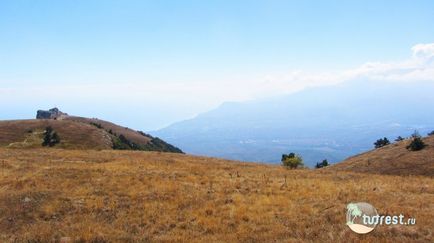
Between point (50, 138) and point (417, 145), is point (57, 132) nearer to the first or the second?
point (50, 138)

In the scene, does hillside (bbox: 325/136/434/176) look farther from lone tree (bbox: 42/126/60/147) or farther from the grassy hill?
lone tree (bbox: 42/126/60/147)

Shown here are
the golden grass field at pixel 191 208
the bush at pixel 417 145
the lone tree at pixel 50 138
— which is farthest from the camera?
the lone tree at pixel 50 138

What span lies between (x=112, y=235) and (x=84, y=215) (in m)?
3.69

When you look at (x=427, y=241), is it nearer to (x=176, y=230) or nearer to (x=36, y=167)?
(x=176, y=230)

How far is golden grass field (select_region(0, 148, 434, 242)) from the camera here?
16.2 meters

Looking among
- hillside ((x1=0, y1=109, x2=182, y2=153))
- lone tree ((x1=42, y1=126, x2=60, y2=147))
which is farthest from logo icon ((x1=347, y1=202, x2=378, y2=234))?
lone tree ((x1=42, y1=126, x2=60, y2=147))

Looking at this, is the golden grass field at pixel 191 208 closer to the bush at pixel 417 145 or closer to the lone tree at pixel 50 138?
the bush at pixel 417 145

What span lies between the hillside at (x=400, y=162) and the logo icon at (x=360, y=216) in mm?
24474

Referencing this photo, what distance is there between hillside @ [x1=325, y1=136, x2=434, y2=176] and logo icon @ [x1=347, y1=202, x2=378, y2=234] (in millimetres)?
24474

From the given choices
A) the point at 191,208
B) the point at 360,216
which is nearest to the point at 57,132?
the point at 191,208

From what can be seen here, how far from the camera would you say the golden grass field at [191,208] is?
16.2 metres

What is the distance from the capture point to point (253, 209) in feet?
66.6

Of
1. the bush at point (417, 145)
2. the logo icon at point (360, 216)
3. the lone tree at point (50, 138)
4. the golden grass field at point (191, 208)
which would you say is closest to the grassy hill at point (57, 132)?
the lone tree at point (50, 138)

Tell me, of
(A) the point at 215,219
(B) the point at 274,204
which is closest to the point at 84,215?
(A) the point at 215,219
